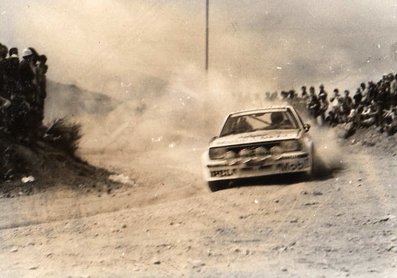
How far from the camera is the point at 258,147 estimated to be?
3.45 m

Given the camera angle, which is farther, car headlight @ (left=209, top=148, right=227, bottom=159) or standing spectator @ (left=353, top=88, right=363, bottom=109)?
standing spectator @ (left=353, top=88, right=363, bottom=109)

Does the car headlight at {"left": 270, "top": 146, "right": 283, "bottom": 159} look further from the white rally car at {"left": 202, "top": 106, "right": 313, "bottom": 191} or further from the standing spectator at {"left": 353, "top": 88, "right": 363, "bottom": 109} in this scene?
the standing spectator at {"left": 353, "top": 88, "right": 363, "bottom": 109}

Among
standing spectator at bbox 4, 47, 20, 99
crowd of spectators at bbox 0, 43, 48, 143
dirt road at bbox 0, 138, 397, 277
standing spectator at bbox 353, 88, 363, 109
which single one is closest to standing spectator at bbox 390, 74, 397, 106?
standing spectator at bbox 353, 88, 363, 109

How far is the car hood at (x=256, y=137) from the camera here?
11.4ft

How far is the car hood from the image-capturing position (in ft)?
11.4

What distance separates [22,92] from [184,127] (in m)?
1.25

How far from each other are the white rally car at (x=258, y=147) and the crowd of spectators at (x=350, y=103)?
105 mm

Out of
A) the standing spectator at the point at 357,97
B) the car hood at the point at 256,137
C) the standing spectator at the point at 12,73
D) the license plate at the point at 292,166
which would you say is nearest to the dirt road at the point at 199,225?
→ the license plate at the point at 292,166

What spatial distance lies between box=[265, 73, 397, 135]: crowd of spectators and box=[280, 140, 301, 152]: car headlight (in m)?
0.31

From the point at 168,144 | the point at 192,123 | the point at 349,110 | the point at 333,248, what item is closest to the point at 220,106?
the point at 192,123

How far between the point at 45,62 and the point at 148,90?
791 millimetres

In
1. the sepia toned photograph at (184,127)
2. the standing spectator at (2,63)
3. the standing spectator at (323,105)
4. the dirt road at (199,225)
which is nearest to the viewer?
the dirt road at (199,225)

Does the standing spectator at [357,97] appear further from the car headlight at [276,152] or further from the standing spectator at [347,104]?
the car headlight at [276,152]

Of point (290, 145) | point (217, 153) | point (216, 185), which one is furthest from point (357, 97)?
point (216, 185)
